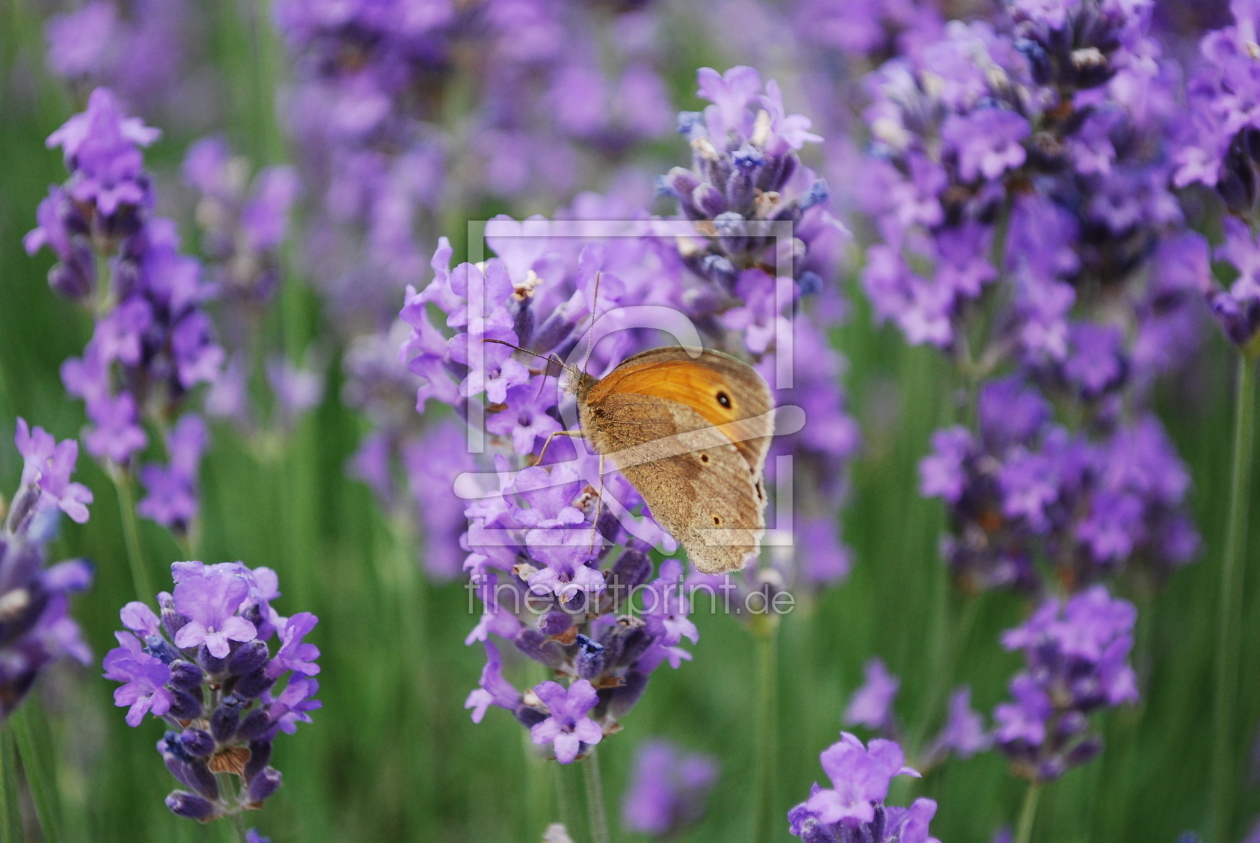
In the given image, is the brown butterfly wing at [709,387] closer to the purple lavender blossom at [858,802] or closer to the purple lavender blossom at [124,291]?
the purple lavender blossom at [858,802]

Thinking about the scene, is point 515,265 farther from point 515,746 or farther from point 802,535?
point 515,746

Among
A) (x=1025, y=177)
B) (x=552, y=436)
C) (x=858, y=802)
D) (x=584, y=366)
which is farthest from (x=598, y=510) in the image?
(x=1025, y=177)

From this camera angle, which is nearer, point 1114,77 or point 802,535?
point 1114,77

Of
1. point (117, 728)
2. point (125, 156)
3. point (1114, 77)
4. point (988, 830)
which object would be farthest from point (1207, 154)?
point (117, 728)

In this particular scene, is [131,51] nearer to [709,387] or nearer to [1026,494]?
[709,387]

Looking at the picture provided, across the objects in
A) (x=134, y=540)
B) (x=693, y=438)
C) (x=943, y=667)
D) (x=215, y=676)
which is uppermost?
(x=693, y=438)

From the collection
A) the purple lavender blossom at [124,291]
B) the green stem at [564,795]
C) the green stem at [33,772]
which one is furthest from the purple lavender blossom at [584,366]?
the green stem at [33,772]
